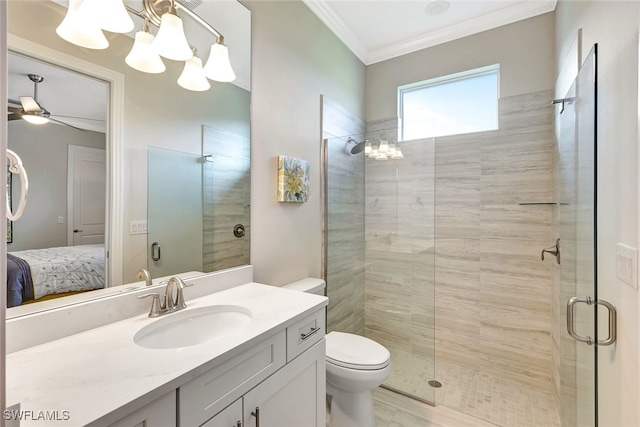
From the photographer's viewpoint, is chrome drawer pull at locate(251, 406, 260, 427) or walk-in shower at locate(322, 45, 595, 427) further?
walk-in shower at locate(322, 45, 595, 427)

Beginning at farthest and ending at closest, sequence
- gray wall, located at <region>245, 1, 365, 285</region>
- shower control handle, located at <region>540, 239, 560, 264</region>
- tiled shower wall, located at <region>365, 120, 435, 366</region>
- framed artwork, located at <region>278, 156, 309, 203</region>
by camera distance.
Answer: tiled shower wall, located at <region>365, 120, 435, 366</region> → shower control handle, located at <region>540, 239, 560, 264</region> → framed artwork, located at <region>278, 156, 309, 203</region> → gray wall, located at <region>245, 1, 365, 285</region>

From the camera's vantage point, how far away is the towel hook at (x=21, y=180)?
89 centimetres

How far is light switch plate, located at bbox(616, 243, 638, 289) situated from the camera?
810mm

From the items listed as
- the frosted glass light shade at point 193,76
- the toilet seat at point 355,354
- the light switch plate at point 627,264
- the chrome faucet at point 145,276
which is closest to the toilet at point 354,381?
the toilet seat at point 355,354

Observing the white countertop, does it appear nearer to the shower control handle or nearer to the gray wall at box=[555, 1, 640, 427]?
the gray wall at box=[555, 1, 640, 427]

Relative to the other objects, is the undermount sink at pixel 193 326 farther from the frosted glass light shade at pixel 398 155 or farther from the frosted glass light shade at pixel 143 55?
the frosted glass light shade at pixel 398 155

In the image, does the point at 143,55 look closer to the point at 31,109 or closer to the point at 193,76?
the point at 193,76

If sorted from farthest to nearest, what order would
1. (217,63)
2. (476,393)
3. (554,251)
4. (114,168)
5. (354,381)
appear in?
(476,393) → (554,251) → (354,381) → (217,63) → (114,168)

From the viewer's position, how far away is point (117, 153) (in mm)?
1138

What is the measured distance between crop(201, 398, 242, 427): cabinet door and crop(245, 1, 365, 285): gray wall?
862 millimetres

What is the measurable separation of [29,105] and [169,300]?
31.9 inches

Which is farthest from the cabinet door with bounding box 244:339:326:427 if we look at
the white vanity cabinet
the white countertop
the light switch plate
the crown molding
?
the crown molding

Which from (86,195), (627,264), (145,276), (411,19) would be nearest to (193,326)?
(145,276)

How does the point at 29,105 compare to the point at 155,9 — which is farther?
the point at 155,9
